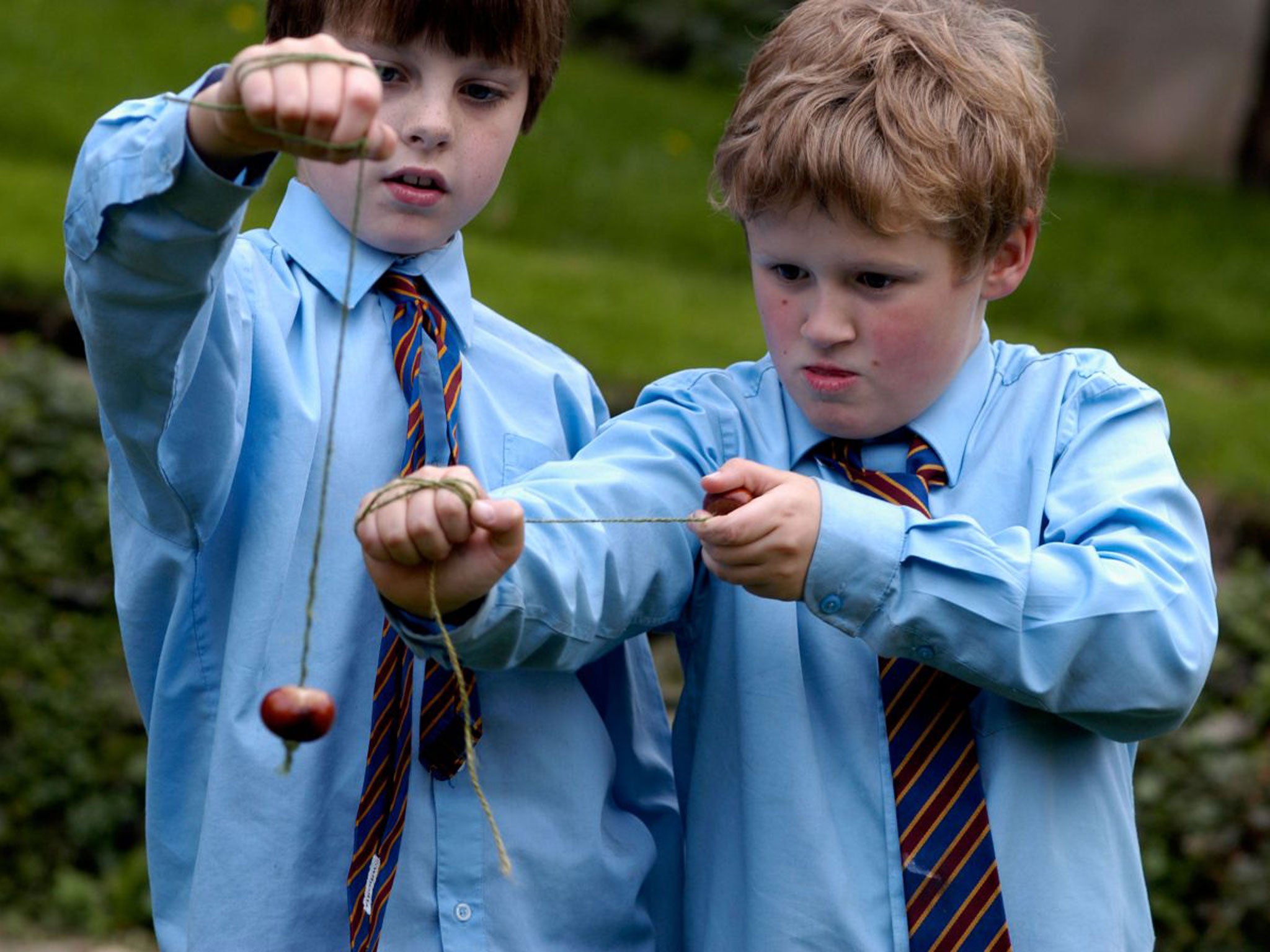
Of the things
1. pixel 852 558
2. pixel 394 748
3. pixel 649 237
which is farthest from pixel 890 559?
pixel 649 237

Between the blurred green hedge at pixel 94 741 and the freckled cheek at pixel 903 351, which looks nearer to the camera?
the freckled cheek at pixel 903 351

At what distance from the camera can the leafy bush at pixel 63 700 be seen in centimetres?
473

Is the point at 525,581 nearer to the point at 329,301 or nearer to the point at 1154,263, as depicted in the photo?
the point at 329,301

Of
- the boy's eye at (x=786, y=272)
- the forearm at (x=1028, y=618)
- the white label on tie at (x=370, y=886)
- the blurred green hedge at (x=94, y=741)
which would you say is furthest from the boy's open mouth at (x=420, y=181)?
the blurred green hedge at (x=94, y=741)

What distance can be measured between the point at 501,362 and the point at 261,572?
47 centimetres

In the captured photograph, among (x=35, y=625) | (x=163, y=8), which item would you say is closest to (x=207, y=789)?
(x=35, y=625)

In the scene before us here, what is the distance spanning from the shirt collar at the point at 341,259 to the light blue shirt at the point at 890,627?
29 cm

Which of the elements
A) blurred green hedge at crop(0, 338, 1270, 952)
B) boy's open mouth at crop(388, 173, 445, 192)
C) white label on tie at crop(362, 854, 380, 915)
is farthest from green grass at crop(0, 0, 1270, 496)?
white label on tie at crop(362, 854, 380, 915)

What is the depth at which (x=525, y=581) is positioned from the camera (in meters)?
2.05

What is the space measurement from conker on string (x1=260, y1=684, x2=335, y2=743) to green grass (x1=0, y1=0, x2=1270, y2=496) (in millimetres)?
3466

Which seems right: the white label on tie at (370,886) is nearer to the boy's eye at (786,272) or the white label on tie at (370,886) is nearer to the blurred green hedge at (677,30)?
the boy's eye at (786,272)

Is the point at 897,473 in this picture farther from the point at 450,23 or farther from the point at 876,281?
the point at 450,23

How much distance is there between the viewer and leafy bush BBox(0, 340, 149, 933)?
4730 mm

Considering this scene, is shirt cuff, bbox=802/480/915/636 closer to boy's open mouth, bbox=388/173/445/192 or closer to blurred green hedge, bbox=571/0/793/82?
boy's open mouth, bbox=388/173/445/192
